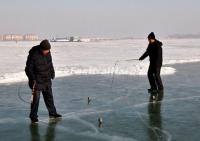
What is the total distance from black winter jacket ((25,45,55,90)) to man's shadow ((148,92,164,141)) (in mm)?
2215

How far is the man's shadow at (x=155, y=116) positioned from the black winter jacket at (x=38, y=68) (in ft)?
7.27

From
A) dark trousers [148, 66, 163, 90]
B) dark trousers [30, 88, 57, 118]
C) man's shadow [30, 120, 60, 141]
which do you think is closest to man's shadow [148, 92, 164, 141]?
dark trousers [148, 66, 163, 90]

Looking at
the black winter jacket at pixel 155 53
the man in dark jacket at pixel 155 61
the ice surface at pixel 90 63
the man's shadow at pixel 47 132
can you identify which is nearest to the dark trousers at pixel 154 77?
the man in dark jacket at pixel 155 61

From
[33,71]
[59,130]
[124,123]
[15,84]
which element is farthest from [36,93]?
[15,84]

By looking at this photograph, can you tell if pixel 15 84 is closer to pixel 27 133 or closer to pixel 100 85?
pixel 100 85

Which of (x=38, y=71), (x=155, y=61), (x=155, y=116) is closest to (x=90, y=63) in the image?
(x=155, y=61)

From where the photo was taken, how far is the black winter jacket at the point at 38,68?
24.5ft

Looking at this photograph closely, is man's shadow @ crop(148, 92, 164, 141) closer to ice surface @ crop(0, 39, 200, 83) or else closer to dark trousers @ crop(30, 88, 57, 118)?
dark trousers @ crop(30, 88, 57, 118)

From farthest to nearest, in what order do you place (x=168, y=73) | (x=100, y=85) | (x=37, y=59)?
(x=168, y=73), (x=100, y=85), (x=37, y=59)

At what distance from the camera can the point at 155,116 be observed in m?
8.20

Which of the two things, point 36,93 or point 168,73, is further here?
point 168,73

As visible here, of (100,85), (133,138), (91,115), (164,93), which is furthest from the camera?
(100,85)

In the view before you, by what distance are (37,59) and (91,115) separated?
1.71 metres

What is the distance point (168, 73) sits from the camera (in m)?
17.0
